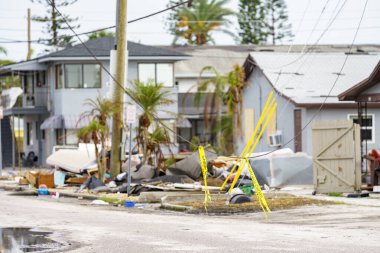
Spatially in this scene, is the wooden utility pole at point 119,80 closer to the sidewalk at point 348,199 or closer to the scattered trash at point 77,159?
the scattered trash at point 77,159

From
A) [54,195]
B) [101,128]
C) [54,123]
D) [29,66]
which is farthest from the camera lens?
[29,66]

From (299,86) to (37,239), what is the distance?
22950 millimetres

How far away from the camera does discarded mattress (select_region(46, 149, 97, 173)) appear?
112ft

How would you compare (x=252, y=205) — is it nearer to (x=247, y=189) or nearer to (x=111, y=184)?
(x=247, y=189)

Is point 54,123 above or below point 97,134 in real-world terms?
above

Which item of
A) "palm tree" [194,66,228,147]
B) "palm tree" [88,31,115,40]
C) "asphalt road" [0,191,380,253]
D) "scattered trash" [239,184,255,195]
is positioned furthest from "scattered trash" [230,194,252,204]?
"palm tree" [88,31,115,40]

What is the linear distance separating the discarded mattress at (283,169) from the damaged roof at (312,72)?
4837mm

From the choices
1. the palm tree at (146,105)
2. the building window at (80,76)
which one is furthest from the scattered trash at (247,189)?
the building window at (80,76)

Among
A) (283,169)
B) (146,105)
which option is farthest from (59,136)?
(283,169)

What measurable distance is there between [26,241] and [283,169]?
51.0 ft

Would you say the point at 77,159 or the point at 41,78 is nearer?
the point at 77,159

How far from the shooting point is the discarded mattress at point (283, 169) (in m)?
31.0

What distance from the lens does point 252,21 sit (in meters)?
84.9

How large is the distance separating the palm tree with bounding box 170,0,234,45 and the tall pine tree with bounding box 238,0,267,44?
6.01 feet
